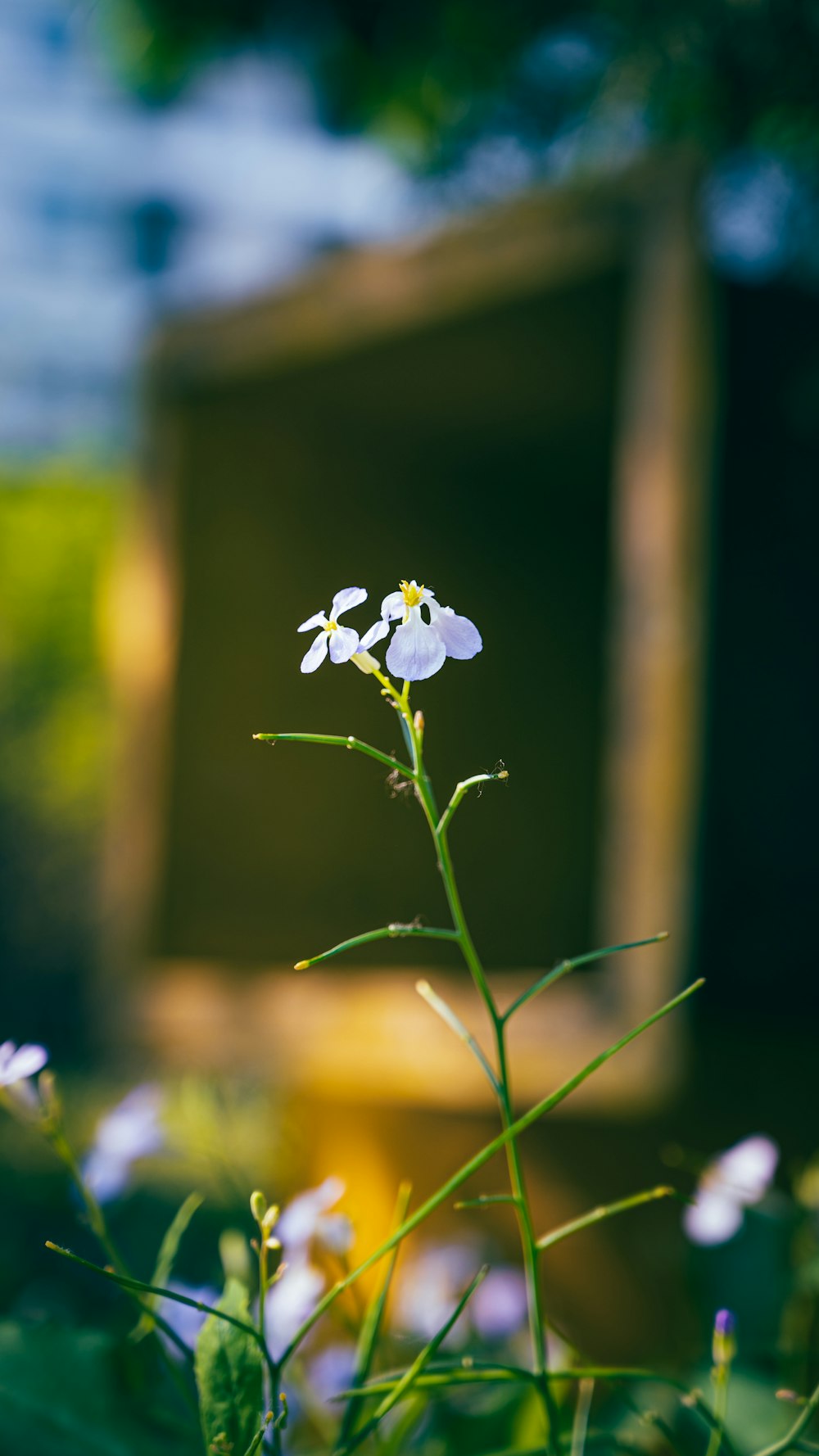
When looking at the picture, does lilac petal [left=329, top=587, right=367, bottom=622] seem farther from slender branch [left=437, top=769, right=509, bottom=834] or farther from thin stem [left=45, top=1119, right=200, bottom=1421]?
thin stem [left=45, top=1119, right=200, bottom=1421]

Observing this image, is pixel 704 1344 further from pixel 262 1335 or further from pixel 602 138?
pixel 602 138

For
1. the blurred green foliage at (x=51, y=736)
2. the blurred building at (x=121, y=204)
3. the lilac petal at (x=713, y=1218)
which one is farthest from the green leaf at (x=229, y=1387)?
the blurred green foliage at (x=51, y=736)

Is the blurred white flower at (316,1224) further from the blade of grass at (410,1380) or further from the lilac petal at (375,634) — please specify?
the lilac petal at (375,634)

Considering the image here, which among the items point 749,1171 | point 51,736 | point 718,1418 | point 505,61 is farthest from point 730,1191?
point 51,736

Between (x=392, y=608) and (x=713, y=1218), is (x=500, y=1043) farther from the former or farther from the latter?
(x=713, y=1218)

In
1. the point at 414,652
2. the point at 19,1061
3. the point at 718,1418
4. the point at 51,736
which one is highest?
A: the point at 51,736

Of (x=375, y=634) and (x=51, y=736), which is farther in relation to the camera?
→ (x=51, y=736)

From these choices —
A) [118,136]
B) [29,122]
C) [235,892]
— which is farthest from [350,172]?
[29,122]
